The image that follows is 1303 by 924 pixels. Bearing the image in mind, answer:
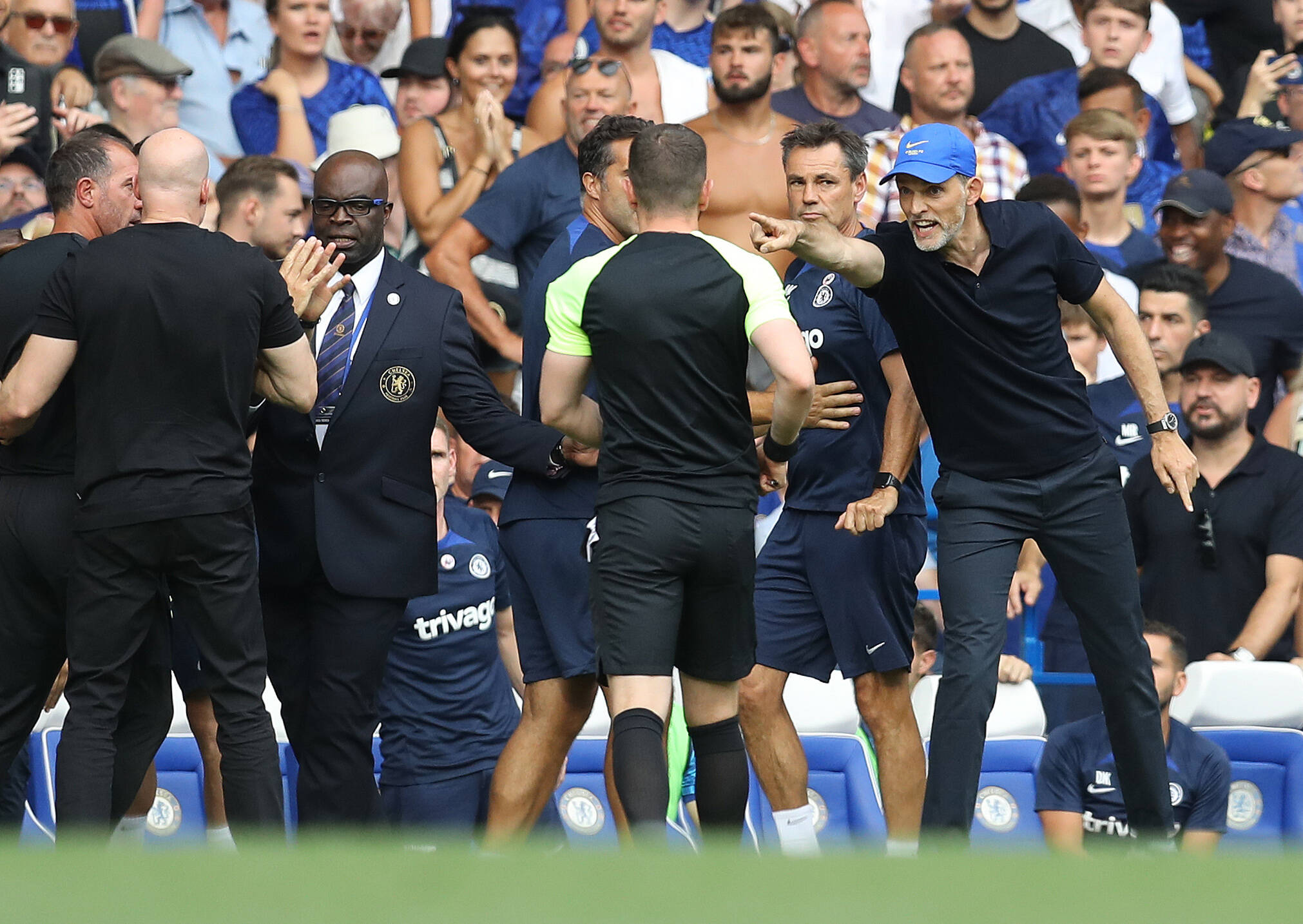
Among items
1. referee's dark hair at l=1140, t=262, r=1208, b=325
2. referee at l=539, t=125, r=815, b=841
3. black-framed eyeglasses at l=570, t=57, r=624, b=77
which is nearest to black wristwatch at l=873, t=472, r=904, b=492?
referee at l=539, t=125, r=815, b=841

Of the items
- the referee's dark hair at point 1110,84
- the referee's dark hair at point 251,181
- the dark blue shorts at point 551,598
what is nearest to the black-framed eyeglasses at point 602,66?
the referee's dark hair at point 251,181

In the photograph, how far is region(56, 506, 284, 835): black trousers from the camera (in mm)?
5312

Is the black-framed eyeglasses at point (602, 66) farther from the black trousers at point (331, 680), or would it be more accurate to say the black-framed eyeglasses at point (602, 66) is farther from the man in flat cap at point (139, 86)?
the black trousers at point (331, 680)

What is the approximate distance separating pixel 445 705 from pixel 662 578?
6.29 feet

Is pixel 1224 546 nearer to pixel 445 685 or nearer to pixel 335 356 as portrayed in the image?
pixel 445 685

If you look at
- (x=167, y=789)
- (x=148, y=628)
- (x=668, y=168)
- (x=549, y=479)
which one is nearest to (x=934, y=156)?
(x=668, y=168)

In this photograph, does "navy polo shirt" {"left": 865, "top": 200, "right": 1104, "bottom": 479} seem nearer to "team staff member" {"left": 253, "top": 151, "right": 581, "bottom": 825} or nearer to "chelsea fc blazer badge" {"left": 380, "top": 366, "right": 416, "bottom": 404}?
"team staff member" {"left": 253, "top": 151, "right": 581, "bottom": 825}

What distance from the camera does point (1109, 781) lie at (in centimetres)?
684

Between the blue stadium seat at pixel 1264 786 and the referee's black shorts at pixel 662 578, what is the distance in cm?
269

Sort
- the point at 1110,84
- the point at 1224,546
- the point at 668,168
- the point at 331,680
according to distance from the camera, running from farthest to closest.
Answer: the point at 1110,84 → the point at 1224,546 → the point at 331,680 → the point at 668,168

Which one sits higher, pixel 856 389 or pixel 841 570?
pixel 856 389

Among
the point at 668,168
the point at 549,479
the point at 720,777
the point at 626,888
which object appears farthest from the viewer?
the point at 549,479

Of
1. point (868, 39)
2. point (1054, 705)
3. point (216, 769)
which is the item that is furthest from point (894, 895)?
point (868, 39)

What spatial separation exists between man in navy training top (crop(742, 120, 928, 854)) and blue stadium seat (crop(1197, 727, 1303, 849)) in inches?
60.1
